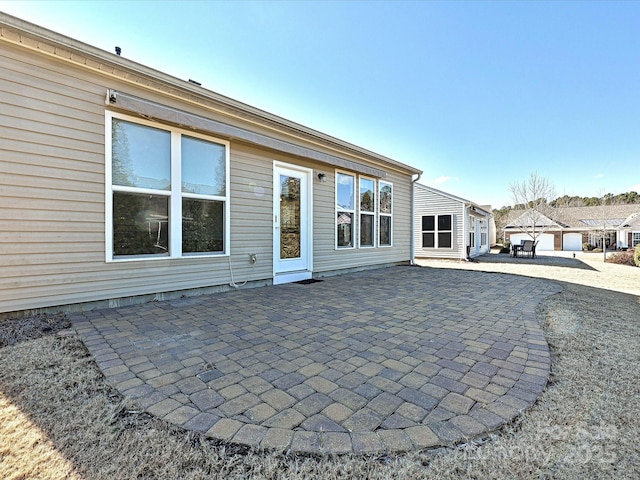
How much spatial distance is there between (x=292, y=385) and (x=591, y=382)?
2139mm

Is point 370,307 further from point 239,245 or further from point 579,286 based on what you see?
point 579,286

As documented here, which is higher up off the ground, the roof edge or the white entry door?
the roof edge

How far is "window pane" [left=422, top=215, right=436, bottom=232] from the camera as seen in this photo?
13904 millimetres

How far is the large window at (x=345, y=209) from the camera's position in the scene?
7098 mm

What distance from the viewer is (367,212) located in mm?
7953

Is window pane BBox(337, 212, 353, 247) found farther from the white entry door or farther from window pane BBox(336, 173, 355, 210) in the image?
the white entry door

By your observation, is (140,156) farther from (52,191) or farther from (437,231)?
(437,231)

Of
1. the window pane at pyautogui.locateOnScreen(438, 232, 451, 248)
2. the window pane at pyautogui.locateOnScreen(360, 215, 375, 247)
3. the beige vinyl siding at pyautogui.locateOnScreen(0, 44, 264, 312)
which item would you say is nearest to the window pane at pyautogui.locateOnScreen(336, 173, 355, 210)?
the window pane at pyautogui.locateOnScreen(360, 215, 375, 247)

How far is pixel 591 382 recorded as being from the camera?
2072mm

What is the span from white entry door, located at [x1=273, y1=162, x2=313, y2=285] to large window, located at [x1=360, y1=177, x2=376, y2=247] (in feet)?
6.48

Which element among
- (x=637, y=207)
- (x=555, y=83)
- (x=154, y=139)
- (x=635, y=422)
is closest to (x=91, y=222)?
(x=154, y=139)

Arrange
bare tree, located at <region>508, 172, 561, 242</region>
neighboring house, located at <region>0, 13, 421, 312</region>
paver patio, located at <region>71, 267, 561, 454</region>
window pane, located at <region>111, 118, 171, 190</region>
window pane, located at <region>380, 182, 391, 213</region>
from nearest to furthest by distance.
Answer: paver patio, located at <region>71, 267, 561, 454</region>, neighboring house, located at <region>0, 13, 421, 312</region>, window pane, located at <region>111, 118, 171, 190</region>, window pane, located at <region>380, 182, 391, 213</region>, bare tree, located at <region>508, 172, 561, 242</region>

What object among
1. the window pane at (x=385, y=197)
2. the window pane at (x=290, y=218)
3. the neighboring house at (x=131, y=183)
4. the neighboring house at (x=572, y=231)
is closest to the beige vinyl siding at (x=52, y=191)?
the neighboring house at (x=131, y=183)

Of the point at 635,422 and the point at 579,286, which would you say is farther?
the point at 579,286
